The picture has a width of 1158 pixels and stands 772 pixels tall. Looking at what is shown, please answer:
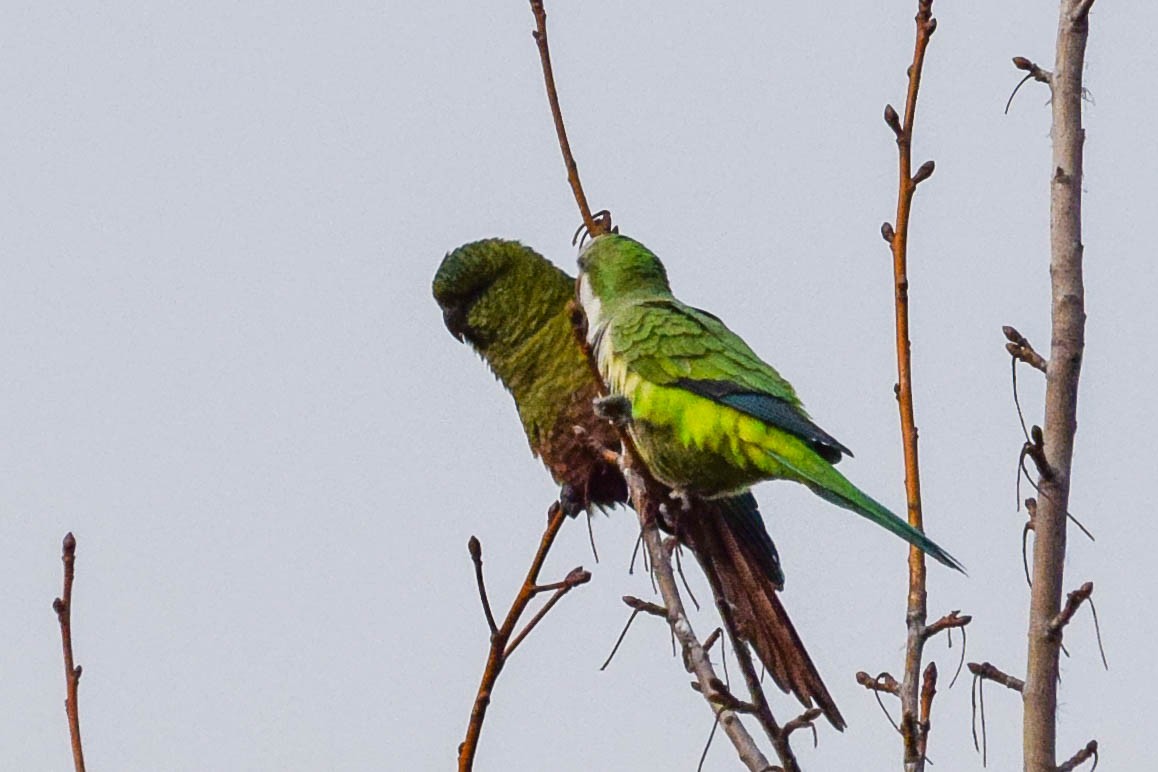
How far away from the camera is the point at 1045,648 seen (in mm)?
2592

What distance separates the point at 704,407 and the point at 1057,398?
1.92 meters

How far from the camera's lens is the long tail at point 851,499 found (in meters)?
3.17

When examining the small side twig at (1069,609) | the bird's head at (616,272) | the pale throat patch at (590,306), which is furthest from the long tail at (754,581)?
the small side twig at (1069,609)

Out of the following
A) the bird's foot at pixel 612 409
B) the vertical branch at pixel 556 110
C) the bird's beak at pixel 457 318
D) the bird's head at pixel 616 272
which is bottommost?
the bird's foot at pixel 612 409

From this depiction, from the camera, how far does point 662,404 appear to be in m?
4.64

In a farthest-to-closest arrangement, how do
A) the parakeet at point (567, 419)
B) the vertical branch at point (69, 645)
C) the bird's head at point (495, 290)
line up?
the bird's head at point (495, 290) < the parakeet at point (567, 419) < the vertical branch at point (69, 645)

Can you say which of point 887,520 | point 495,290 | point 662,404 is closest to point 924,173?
point 887,520

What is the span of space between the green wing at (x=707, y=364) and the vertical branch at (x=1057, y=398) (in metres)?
1.50

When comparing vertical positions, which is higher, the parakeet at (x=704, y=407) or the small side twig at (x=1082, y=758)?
the parakeet at (x=704, y=407)

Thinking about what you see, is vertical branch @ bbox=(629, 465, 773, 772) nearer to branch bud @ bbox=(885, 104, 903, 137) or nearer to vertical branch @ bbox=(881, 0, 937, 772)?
vertical branch @ bbox=(881, 0, 937, 772)

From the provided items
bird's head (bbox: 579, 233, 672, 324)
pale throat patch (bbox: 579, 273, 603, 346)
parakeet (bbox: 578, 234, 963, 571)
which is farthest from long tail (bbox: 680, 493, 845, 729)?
bird's head (bbox: 579, 233, 672, 324)

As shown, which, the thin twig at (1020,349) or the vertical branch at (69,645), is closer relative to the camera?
the vertical branch at (69,645)

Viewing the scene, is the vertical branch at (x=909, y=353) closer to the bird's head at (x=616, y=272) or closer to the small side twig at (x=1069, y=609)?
the small side twig at (x=1069, y=609)

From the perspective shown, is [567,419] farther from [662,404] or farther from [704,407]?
[704,407]
